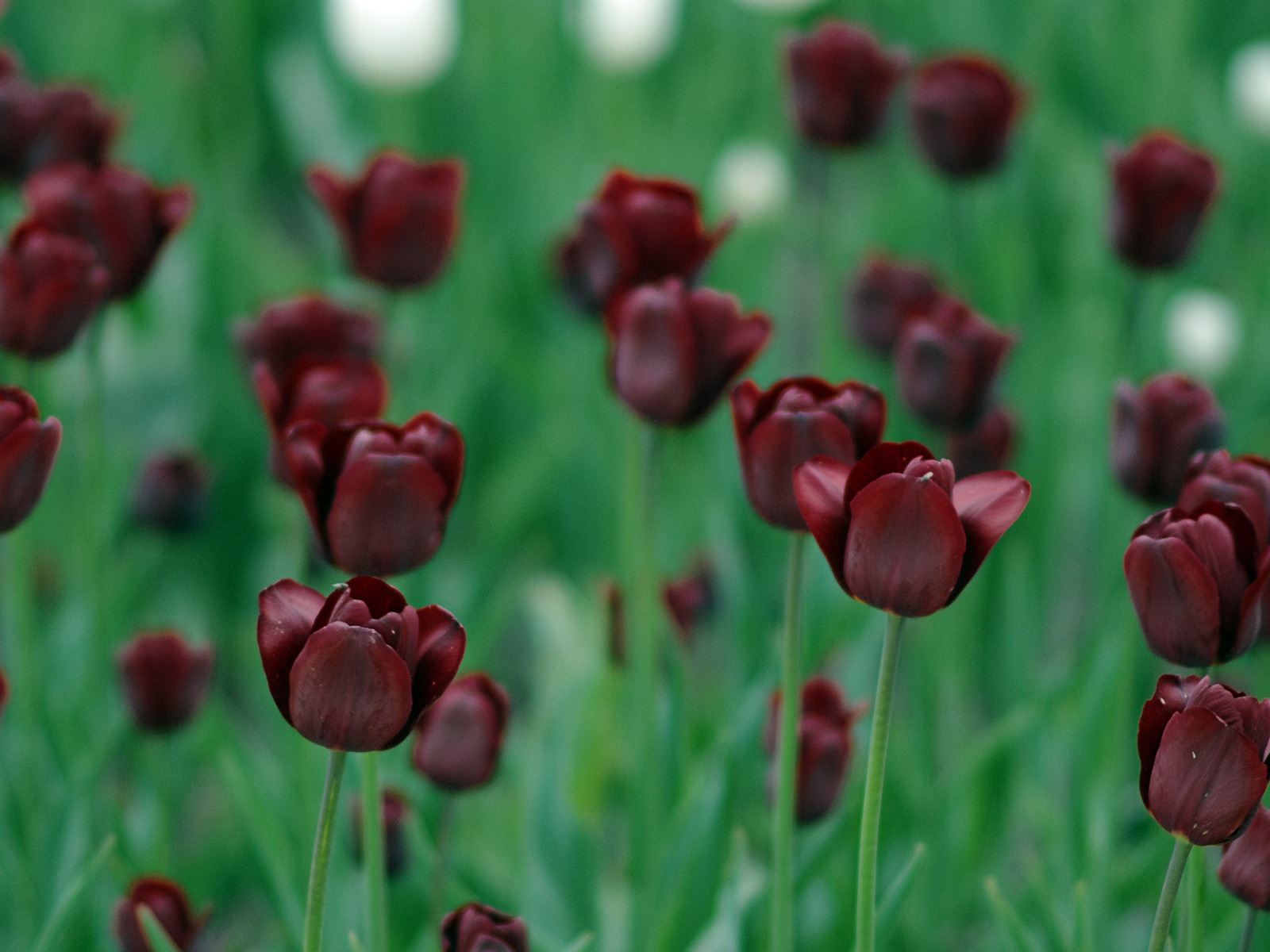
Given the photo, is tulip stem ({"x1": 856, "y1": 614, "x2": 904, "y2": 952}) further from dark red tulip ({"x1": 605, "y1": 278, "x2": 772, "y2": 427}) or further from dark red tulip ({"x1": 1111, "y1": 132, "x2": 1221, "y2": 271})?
dark red tulip ({"x1": 1111, "y1": 132, "x2": 1221, "y2": 271})

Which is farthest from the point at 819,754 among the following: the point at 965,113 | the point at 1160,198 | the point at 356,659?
the point at 965,113

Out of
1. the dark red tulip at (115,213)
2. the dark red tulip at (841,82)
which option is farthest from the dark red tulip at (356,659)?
the dark red tulip at (841,82)

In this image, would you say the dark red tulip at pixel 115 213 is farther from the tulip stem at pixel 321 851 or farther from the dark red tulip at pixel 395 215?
the tulip stem at pixel 321 851

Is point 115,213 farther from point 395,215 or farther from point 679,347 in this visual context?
point 679,347

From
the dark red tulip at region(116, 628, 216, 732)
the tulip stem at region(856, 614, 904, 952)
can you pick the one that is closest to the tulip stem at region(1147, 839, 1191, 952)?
the tulip stem at region(856, 614, 904, 952)

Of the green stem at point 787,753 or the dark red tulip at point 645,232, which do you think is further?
the dark red tulip at point 645,232

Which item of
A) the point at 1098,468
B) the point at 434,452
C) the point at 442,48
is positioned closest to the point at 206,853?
the point at 434,452
